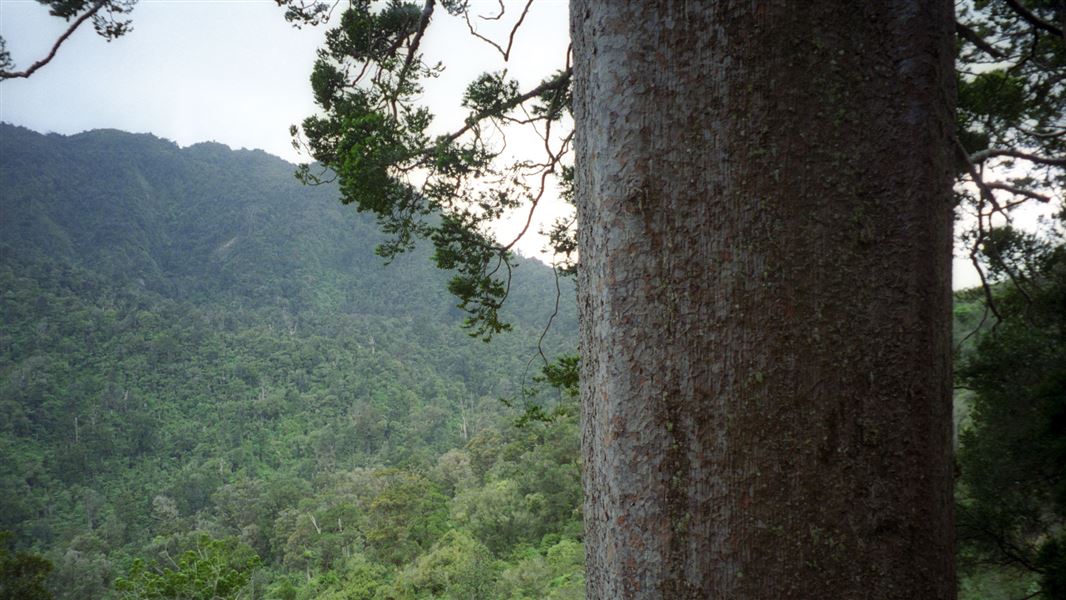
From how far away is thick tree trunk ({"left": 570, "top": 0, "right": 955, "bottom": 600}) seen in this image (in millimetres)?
485

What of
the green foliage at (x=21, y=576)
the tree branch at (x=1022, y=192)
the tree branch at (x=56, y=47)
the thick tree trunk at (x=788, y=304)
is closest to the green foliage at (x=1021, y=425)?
the tree branch at (x=1022, y=192)

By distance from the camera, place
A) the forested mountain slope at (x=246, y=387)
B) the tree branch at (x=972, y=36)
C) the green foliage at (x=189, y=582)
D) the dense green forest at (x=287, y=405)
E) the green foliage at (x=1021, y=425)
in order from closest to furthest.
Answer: the tree branch at (x=972, y=36) → the green foliage at (x=1021, y=425) → the dense green forest at (x=287, y=405) → the green foliage at (x=189, y=582) → the forested mountain slope at (x=246, y=387)

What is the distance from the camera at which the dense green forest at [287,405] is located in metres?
5.55

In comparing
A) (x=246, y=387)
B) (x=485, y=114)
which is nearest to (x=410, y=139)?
(x=485, y=114)

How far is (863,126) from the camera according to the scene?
1.65ft

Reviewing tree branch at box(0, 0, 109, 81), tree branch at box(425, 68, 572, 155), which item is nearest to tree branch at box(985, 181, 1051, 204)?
tree branch at box(425, 68, 572, 155)

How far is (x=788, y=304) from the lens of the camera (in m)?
0.49

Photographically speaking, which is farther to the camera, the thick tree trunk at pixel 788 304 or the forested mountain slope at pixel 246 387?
the forested mountain slope at pixel 246 387

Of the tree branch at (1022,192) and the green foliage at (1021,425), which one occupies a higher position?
the tree branch at (1022,192)

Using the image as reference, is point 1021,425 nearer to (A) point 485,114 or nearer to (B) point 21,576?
(A) point 485,114

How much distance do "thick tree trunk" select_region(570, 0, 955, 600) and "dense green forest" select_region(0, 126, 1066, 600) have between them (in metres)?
3.99

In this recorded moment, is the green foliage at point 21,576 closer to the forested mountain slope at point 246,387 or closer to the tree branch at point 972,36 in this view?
the forested mountain slope at point 246,387

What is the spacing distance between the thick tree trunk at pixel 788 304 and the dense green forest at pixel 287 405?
399 cm

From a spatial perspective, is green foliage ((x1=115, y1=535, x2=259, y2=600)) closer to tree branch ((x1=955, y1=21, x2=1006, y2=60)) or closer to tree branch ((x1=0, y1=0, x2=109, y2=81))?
tree branch ((x1=0, y1=0, x2=109, y2=81))
